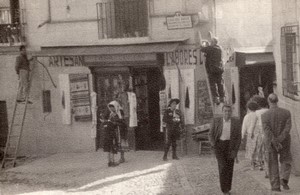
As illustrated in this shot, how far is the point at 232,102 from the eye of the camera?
1714 centimetres

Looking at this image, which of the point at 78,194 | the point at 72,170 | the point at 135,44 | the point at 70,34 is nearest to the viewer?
the point at 78,194

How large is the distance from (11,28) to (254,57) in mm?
7536

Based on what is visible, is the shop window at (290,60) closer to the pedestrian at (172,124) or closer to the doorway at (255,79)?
the pedestrian at (172,124)

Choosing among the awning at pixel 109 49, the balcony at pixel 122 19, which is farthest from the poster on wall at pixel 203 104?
the balcony at pixel 122 19

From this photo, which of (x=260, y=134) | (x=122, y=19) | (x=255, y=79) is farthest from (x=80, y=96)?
(x=260, y=134)

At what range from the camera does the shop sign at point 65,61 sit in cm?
1819

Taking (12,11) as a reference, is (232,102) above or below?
below

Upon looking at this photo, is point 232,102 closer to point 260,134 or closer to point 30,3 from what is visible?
point 260,134

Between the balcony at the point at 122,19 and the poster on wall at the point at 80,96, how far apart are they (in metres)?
1.49

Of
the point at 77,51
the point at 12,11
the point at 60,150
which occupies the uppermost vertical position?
the point at 12,11

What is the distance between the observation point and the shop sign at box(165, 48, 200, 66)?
660 inches

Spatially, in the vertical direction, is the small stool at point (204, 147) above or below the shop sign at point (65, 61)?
below

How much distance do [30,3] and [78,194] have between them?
7841mm

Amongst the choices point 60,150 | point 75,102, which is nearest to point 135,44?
point 75,102
